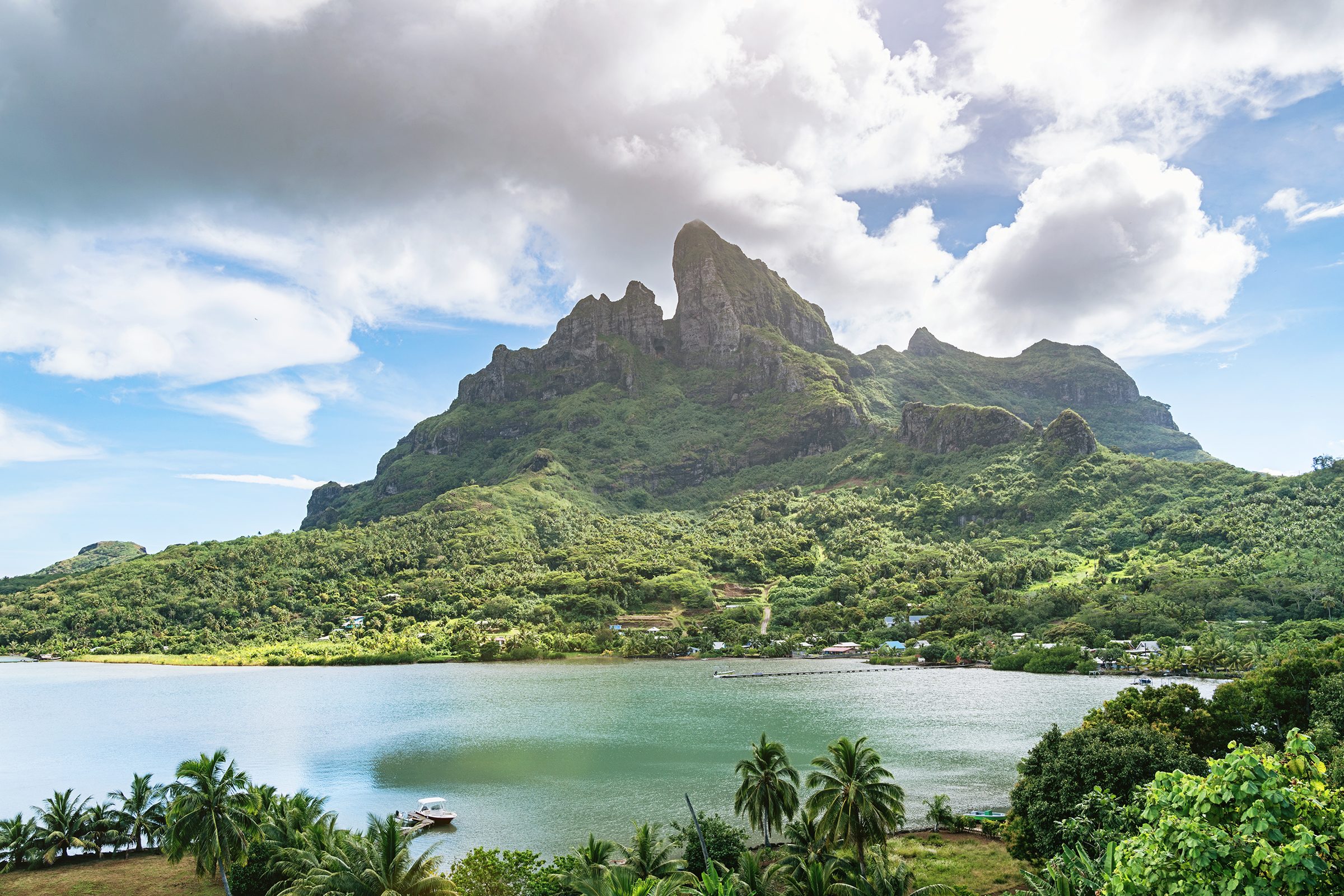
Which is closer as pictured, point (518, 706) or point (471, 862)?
point (471, 862)

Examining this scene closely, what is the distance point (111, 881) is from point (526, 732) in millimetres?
39581

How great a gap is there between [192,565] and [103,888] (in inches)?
6022

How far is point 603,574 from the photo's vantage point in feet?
538

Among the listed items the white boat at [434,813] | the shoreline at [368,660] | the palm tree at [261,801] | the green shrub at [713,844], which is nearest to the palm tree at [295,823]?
the palm tree at [261,801]

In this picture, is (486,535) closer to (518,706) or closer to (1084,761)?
(518,706)

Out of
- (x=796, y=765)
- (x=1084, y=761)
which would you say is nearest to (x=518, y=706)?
(x=796, y=765)

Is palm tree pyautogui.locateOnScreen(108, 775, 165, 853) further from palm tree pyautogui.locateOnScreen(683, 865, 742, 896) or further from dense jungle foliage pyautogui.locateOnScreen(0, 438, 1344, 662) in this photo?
dense jungle foliage pyautogui.locateOnScreen(0, 438, 1344, 662)

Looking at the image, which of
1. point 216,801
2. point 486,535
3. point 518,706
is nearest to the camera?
point 216,801

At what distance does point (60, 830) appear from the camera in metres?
38.5

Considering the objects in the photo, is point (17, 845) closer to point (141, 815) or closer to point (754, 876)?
point (141, 815)

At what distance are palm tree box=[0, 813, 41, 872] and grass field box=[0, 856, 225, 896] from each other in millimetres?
594

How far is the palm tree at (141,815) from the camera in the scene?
3997 centimetres

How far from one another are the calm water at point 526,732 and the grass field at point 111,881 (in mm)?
11751

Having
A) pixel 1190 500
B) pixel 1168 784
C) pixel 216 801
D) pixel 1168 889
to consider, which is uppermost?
pixel 1190 500
